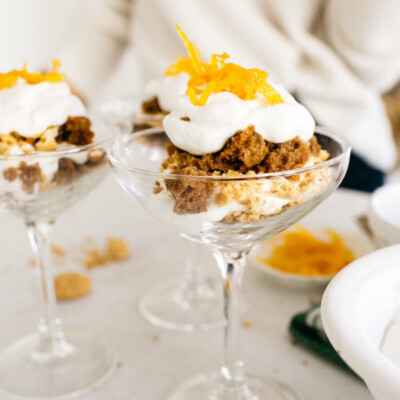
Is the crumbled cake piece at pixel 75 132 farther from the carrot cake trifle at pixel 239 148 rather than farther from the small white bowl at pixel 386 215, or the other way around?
the small white bowl at pixel 386 215

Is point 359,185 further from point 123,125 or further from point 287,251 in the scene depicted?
point 123,125

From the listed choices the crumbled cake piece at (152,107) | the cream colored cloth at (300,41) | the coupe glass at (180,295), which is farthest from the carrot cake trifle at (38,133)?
the cream colored cloth at (300,41)

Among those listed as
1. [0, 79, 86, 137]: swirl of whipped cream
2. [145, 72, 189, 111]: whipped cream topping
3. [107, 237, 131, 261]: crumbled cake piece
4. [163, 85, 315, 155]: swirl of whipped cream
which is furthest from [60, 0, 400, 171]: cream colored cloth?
[163, 85, 315, 155]: swirl of whipped cream

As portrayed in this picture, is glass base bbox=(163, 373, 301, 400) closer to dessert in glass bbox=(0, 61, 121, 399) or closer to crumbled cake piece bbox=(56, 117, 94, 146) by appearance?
dessert in glass bbox=(0, 61, 121, 399)

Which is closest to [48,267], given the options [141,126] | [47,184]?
[47,184]

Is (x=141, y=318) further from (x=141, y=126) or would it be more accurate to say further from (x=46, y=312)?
(x=141, y=126)
